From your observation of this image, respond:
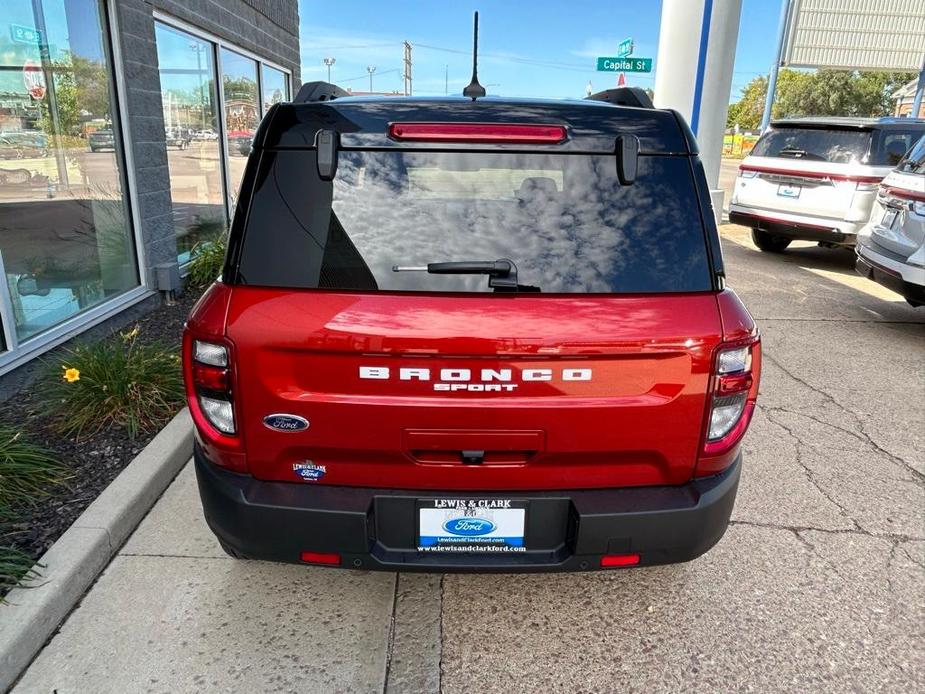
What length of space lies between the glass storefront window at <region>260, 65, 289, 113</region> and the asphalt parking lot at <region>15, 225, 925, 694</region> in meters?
7.74

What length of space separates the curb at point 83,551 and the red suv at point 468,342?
86cm

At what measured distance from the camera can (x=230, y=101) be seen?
27.3 feet

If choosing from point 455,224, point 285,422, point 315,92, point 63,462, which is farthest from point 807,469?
point 63,462

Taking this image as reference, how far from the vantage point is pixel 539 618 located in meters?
2.67

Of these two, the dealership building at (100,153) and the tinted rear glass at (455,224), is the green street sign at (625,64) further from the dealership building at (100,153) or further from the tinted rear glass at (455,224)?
the tinted rear glass at (455,224)

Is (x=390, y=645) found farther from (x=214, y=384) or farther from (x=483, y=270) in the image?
(x=483, y=270)

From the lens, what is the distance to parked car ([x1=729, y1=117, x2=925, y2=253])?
8859 mm

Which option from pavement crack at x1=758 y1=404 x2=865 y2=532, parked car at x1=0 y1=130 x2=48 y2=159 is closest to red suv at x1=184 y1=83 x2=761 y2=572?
pavement crack at x1=758 y1=404 x2=865 y2=532

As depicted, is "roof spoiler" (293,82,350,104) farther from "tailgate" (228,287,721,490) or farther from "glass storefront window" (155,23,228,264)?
"glass storefront window" (155,23,228,264)

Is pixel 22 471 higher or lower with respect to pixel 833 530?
higher

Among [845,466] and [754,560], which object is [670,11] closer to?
[845,466]

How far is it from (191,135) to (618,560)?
6913mm

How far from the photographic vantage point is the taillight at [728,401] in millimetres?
2152

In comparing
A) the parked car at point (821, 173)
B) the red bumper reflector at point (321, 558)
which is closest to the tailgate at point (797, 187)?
the parked car at point (821, 173)
